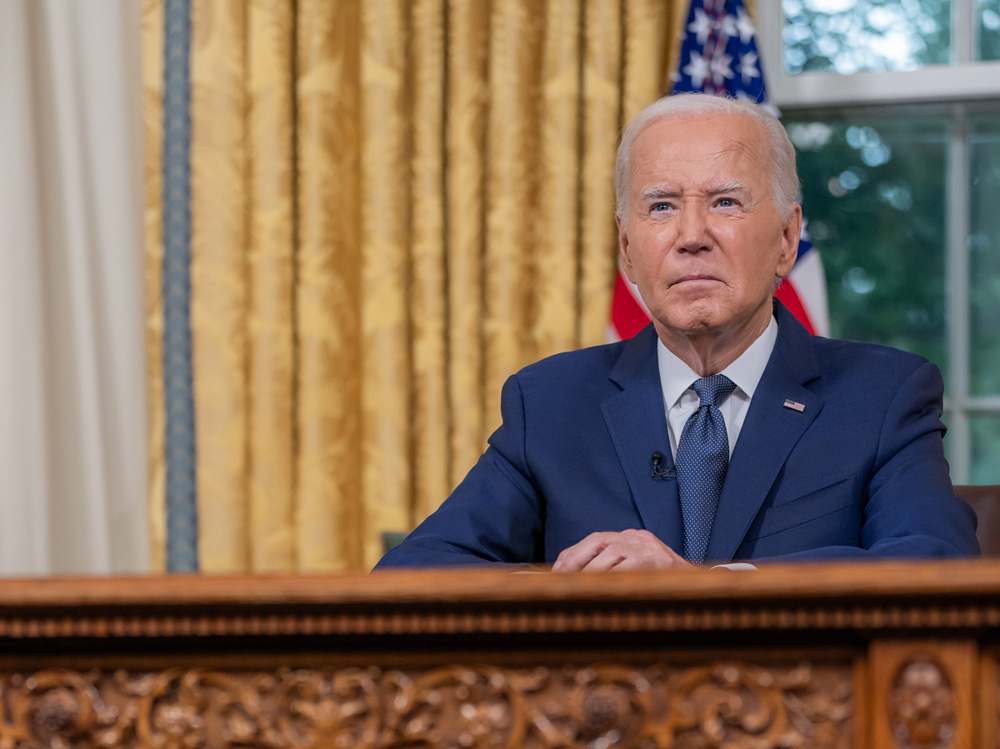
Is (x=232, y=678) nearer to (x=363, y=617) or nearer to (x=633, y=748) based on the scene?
(x=363, y=617)

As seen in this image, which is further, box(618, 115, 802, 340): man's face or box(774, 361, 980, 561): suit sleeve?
box(618, 115, 802, 340): man's face

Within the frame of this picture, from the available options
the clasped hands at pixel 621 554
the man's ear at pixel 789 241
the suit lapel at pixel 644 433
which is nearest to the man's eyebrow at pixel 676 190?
the man's ear at pixel 789 241

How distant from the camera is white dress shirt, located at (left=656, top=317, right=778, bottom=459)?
1560mm

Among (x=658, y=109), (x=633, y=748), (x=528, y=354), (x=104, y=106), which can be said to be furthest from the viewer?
(x=104, y=106)

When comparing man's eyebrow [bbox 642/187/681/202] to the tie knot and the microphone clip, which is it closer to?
the tie knot

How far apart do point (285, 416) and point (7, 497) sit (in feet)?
2.90

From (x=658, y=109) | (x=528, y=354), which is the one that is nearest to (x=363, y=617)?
(x=658, y=109)

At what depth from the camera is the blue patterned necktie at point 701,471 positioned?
1.45m

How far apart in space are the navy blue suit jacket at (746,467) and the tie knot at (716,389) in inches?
2.4

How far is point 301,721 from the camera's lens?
840 mm

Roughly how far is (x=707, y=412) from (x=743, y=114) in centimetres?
47

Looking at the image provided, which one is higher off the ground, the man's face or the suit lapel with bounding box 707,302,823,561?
the man's face

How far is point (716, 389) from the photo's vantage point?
1569mm

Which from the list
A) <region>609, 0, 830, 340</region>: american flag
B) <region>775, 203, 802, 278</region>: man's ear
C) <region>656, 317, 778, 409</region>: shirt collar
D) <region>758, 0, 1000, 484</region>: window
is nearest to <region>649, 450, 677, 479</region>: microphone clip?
<region>656, 317, 778, 409</region>: shirt collar
